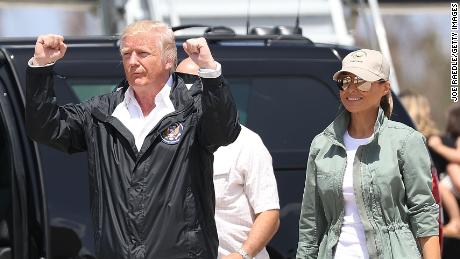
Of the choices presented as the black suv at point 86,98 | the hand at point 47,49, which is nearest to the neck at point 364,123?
the black suv at point 86,98

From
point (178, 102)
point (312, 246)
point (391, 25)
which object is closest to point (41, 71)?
point (178, 102)

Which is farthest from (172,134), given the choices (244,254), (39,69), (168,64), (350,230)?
(350,230)

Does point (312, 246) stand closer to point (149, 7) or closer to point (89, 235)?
point (89, 235)

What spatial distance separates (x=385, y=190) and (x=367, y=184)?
Answer: 0.07 metres

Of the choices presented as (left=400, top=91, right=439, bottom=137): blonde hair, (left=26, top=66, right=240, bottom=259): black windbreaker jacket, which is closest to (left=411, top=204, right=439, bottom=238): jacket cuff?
(left=26, top=66, right=240, bottom=259): black windbreaker jacket

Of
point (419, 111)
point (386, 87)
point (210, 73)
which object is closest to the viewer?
point (210, 73)

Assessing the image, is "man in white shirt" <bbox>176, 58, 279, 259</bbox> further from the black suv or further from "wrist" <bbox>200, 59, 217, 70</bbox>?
"wrist" <bbox>200, 59, 217, 70</bbox>

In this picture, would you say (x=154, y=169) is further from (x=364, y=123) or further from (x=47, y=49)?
(x=364, y=123)

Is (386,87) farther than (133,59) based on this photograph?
Yes

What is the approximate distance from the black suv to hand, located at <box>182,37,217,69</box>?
3.25ft

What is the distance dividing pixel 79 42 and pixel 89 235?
0.95m

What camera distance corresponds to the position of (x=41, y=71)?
14.2 feet

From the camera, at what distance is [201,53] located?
420 cm

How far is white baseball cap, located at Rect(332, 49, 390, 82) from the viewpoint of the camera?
15.0 ft
